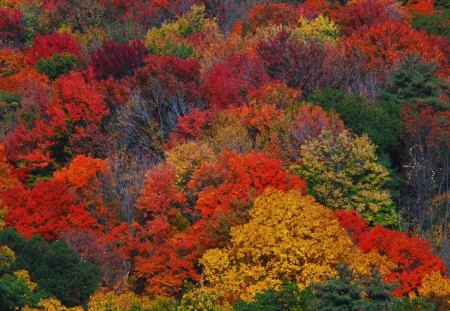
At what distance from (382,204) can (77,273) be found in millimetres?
17379

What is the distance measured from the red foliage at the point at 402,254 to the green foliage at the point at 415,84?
52.2 feet

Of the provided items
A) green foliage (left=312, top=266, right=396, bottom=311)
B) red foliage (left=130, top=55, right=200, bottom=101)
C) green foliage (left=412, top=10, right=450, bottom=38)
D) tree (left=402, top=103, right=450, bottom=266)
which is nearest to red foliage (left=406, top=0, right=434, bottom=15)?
green foliage (left=412, top=10, right=450, bottom=38)

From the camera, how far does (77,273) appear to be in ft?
178

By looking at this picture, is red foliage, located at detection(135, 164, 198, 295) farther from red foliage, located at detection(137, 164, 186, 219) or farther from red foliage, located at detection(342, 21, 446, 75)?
red foliage, located at detection(342, 21, 446, 75)

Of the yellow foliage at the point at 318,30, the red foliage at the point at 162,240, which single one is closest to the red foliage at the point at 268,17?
the yellow foliage at the point at 318,30

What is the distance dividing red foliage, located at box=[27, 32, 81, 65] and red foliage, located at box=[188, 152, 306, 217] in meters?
33.7

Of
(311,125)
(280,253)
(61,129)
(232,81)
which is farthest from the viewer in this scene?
(232,81)

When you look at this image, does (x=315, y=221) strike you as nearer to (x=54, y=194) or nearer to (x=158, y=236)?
(x=158, y=236)

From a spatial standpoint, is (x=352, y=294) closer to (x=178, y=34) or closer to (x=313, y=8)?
(x=178, y=34)

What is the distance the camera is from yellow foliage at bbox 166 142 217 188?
64938mm

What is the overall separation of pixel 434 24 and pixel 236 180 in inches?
1511

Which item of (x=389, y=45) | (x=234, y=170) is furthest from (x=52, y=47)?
(x=234, y=170)

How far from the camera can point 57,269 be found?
5434cm

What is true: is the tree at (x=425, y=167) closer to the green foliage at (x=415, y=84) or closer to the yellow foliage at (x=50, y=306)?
the green foliage at (x=415, y=84)
